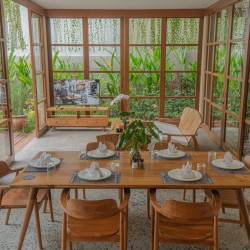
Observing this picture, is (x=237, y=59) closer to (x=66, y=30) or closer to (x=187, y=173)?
(x=187, y=173)

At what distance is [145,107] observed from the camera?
22.4 ft

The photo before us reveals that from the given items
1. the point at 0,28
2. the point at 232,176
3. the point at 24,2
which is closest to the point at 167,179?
the point at 232,176

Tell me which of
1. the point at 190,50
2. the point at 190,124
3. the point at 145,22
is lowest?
the point at 190,124

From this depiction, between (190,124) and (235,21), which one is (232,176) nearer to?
(190,124)

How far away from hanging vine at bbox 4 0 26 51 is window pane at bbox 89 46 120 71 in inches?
59.0

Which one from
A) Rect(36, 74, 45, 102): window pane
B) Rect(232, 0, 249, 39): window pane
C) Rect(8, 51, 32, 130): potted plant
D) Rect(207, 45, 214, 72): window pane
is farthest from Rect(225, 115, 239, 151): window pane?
Rect(8, 51, 32, 130): potted plant

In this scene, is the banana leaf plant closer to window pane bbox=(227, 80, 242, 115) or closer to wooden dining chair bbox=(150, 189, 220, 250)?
wooden dining chair bbox=(150, 189, 220, 250)

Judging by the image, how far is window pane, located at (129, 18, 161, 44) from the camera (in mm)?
6445

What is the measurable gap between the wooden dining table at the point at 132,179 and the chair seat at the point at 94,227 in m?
0.26

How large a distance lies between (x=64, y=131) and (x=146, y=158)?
4001 millimetres

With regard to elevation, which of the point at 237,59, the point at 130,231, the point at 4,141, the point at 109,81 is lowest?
the point at 130,231

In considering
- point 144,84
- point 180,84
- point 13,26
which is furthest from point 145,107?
point 13,26

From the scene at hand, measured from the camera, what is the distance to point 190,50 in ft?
21.6

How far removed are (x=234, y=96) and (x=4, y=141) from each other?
3472 mm
